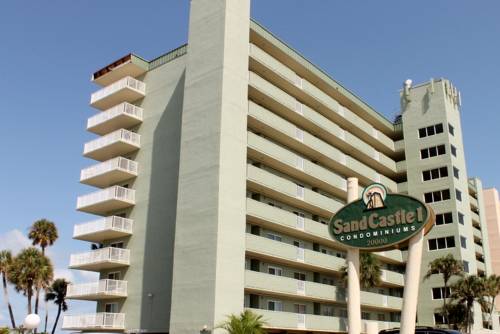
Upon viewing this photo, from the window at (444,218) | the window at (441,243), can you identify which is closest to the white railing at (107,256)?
the window at (441,243)

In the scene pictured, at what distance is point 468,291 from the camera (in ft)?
188

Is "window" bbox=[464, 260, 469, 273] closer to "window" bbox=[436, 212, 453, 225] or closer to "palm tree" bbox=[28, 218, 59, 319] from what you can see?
"window" bbox=[436, 212, 453, 225]

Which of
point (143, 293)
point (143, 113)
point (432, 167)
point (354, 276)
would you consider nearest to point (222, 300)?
point (143, 293)

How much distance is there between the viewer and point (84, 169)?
173ft

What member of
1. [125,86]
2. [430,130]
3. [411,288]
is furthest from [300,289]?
[430,130]

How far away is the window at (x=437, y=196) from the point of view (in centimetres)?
6506

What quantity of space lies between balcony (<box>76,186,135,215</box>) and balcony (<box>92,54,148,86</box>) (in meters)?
12.2

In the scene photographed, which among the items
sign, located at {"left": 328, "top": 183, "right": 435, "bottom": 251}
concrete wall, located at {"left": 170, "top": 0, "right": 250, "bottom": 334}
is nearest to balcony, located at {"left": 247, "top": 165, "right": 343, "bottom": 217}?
concrete wall, located at {"left": 170, "top": 0, "right": 250, "bottom": 334}

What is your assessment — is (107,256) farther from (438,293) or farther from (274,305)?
(438,293)

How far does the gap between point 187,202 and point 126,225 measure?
9581mm

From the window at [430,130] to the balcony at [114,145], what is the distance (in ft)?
120

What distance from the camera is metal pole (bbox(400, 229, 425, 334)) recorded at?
80.3ft

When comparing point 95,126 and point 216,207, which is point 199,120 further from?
point 95,126

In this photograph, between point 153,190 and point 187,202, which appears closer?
point 187,202
